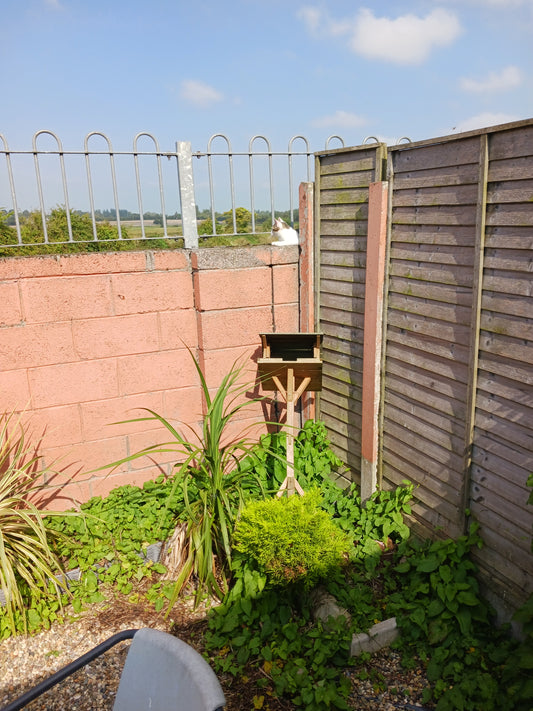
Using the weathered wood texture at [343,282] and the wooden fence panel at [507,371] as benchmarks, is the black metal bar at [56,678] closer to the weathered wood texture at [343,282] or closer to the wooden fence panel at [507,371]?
the wooden fence panel at [507,371]

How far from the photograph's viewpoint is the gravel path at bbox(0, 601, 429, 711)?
9.00 feet

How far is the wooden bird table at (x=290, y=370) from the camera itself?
363 cm

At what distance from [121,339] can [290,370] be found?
1238mm

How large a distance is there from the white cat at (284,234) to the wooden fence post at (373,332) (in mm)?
844

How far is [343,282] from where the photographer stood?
4.05 metres

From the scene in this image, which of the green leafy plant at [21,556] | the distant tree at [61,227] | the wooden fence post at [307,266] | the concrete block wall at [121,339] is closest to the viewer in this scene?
the green leafy plant at [21,556]

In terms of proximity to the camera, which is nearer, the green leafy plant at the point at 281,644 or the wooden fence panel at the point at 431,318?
the green leafy plant at the point at 281,644

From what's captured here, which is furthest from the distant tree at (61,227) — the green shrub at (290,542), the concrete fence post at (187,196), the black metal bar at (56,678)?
the black metal bar at (56,678)

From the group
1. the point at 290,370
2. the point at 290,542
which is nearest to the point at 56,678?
the point at 290,542

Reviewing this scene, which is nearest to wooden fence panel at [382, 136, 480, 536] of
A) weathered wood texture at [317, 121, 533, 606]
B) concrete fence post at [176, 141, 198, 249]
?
weathered wood texture at [317, 121, 533, 606]

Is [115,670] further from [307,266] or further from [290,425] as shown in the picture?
[307,266]

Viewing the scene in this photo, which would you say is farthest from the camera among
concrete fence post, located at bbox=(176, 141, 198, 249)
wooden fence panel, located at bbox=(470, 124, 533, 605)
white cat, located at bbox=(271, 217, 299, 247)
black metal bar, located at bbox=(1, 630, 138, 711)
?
white cat, located at bbox=(271, 217, 299, 247)

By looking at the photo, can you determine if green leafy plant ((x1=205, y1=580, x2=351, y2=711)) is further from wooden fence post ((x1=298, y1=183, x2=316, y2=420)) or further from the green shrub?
wooden fence post ((x1=298, y1=183, x2=316, y2=420))

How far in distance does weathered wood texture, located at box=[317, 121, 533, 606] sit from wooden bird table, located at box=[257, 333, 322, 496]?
37cm
